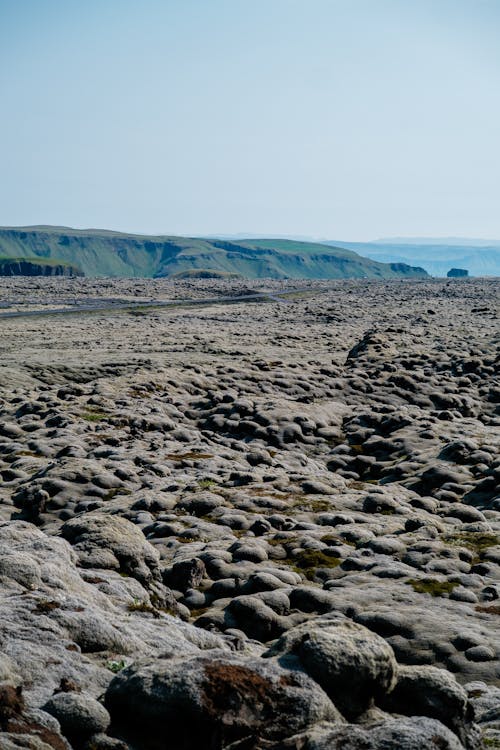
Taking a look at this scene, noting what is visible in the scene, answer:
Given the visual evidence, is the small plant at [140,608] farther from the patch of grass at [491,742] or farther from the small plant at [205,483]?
the small plant at [205,483]

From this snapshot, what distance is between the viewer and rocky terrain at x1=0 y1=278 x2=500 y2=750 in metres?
7.25

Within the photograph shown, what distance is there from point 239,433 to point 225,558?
13.7 metres

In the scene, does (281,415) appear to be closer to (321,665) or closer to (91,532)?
(91,532)

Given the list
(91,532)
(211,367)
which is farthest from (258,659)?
(211,367)

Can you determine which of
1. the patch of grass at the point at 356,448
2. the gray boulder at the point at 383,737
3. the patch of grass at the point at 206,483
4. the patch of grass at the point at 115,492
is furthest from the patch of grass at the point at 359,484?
the gray boulder at the point at 383,737

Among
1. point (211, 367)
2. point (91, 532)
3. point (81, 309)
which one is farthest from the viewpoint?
point (81, 309)

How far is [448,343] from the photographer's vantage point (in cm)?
5591

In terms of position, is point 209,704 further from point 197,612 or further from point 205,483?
point 205,483

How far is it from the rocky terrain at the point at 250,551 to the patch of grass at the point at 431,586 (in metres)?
0.06

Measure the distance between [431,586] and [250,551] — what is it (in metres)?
4.21

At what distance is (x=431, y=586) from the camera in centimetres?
1471

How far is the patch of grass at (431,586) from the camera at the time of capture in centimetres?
1441

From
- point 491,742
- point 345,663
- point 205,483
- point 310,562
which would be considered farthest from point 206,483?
point 491,742

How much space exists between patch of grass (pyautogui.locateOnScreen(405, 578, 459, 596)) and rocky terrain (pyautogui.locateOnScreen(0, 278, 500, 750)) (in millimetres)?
56
